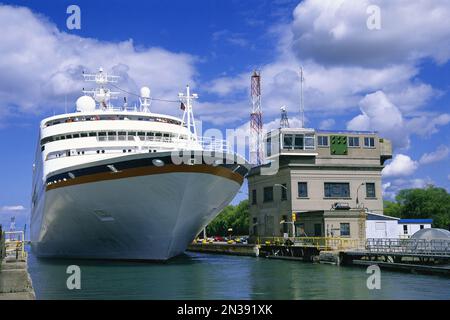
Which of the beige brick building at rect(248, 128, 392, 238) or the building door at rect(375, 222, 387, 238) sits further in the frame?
the beige brick building at rect(248, 128, 392, 238)

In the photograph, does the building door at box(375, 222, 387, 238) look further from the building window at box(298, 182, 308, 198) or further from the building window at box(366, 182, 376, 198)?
the building window at box(366, 182, 376, 198)

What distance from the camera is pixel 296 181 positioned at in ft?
180

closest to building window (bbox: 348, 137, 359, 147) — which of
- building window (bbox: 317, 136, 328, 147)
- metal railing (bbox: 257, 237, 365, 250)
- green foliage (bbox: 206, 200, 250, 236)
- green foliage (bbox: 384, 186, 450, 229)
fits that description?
building window (bbox: 317, 136, 328, 147)

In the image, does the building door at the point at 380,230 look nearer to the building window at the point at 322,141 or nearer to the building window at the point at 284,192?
the building window at the point at 284,192

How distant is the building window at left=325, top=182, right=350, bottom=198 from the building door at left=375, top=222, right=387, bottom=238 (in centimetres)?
782

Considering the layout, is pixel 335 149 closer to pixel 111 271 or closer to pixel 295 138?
pixel 295 138

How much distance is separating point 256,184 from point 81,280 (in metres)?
37.4

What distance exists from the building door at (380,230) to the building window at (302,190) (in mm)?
8405

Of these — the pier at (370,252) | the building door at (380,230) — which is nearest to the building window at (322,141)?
the building door at (380,230)

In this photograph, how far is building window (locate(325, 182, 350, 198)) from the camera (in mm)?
56406

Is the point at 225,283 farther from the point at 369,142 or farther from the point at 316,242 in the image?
the point at 369,142

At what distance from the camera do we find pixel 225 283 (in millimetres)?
25922

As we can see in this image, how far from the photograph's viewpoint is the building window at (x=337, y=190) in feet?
185

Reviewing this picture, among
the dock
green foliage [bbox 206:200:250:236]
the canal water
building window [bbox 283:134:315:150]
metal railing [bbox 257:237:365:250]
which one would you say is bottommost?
the canal water
